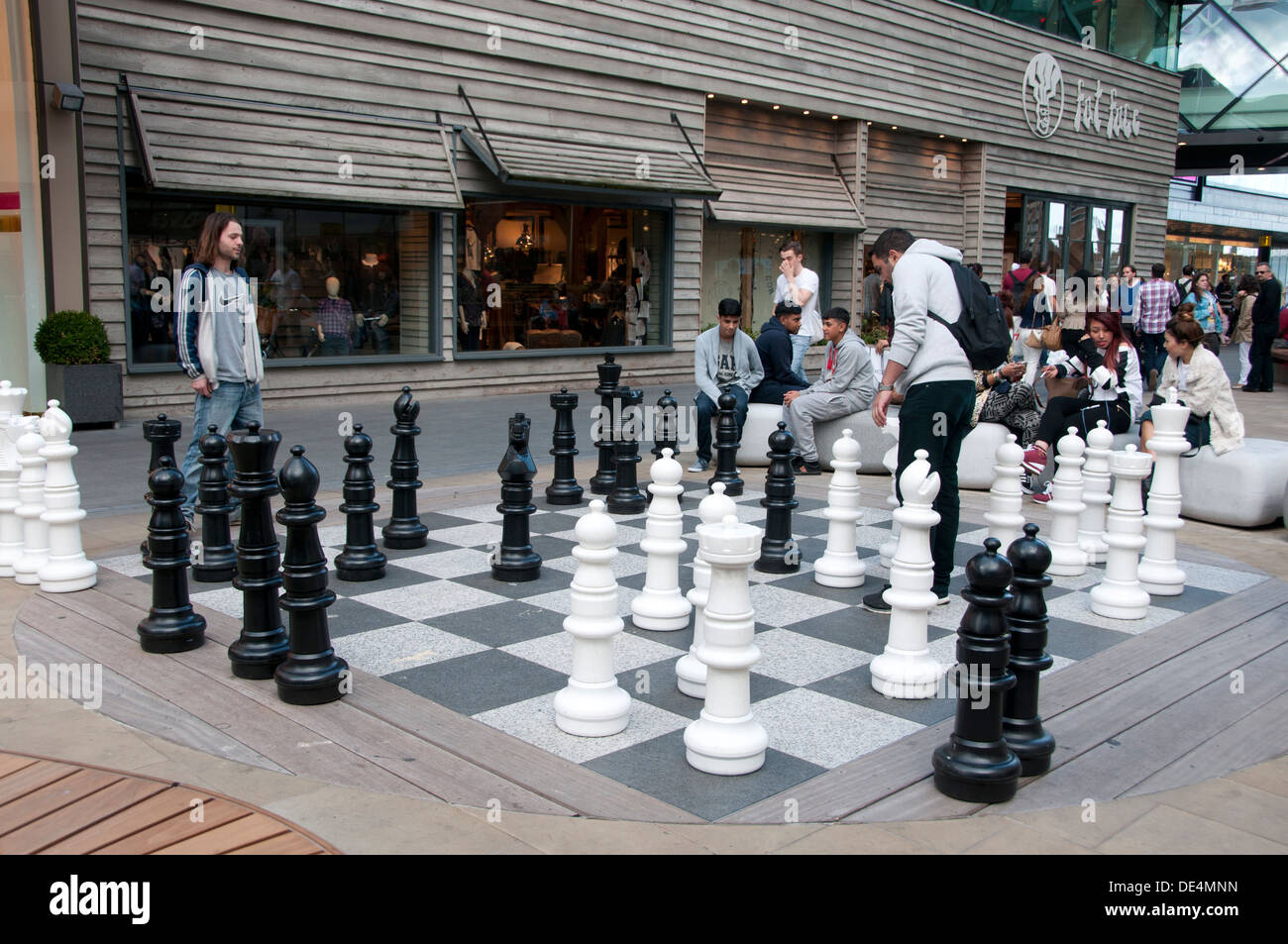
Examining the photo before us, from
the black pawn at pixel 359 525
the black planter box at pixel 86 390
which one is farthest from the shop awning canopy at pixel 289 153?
the black pawn at pixel 359 525

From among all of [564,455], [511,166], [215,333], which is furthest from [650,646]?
[511,166]

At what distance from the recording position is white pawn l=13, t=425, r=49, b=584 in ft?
16.7

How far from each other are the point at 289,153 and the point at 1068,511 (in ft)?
27.8

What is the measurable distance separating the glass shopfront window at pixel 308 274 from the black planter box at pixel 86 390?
73 centimetres

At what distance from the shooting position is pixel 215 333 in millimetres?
5949

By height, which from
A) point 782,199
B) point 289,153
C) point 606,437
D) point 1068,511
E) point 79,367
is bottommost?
point 1068,511

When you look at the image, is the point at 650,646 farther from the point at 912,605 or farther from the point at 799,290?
the point at 799,290

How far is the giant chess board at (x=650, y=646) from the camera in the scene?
11.0ft

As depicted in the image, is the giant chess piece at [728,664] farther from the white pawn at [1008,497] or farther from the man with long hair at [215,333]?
the man with long hair at [215,333]

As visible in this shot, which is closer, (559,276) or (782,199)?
(559,276)

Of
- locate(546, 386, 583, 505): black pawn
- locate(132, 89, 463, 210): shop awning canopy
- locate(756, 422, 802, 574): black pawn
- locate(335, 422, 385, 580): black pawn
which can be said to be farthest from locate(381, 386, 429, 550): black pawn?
locate(132, 89, 463, 210): shop awning canopy

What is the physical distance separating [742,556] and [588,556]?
57cm

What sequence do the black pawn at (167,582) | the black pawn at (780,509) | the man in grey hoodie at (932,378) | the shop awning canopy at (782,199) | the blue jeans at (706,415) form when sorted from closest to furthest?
1. the black pawn at (167,582)
2. the man in grey hoodie at (932,378)
3. the black pawn at (780,509)
4. the blue jeans at (706,415)
5. the shop awning canopy at (782,199)
